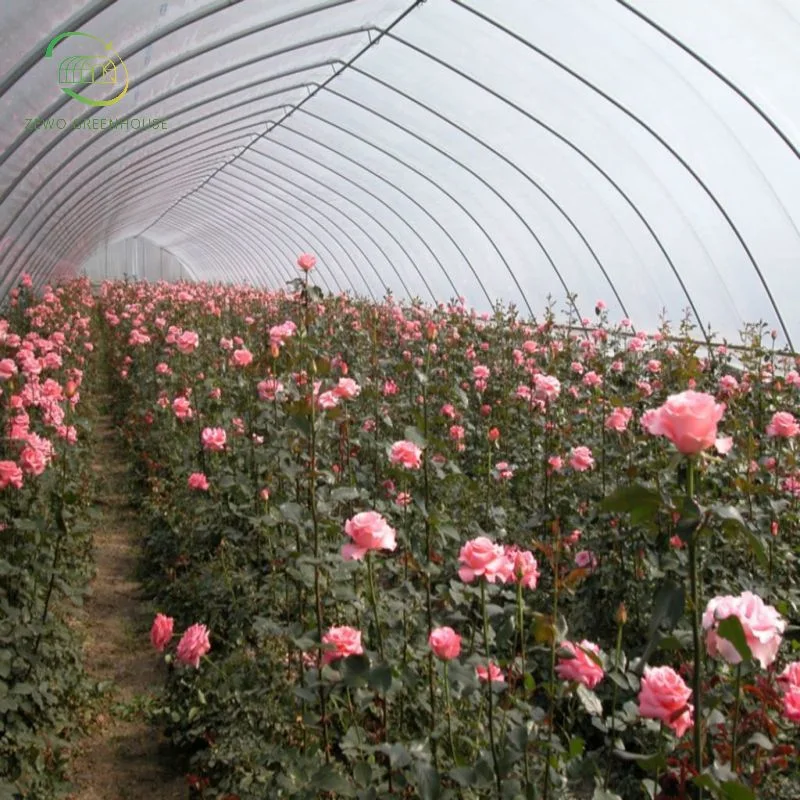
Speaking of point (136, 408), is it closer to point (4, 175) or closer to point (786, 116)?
point (4, 175)

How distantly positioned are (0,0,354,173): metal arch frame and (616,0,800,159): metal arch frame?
2445mm

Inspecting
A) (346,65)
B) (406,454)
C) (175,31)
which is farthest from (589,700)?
(346,65)

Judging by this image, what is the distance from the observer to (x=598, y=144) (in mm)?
9844

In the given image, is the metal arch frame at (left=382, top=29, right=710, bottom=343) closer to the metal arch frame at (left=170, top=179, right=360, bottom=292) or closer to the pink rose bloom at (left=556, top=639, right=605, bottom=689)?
the pink rose bloom at (left=556, top=639, right=605, bottom=689)

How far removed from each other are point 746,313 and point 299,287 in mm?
7131

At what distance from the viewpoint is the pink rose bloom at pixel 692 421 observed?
52.9 inches

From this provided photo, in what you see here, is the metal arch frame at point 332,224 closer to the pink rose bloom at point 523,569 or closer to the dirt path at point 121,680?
the dirt path at point 121,680

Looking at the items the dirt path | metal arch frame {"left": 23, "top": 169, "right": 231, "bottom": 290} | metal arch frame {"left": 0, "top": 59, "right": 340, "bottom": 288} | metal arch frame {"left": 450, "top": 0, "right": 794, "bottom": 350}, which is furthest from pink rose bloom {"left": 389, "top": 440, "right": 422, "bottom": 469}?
metal arch frame {"left": 23, "top": 169, "right": 231, "bottom": 290}

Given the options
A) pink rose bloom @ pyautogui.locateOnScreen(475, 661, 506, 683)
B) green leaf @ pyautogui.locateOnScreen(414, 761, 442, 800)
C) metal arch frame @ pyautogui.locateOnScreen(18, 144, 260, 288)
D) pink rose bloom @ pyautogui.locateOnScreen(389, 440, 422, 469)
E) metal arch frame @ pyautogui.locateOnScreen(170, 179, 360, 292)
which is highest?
metal arch frame @ pyautogui.locateOnScreen(170, 179, 360, 292)

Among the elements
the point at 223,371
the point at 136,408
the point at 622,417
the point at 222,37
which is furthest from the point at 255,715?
the point at 222,37

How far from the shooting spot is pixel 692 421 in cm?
135

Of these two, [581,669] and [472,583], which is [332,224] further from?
[581,669]

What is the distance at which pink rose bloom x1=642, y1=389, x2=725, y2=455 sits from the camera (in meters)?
1.34

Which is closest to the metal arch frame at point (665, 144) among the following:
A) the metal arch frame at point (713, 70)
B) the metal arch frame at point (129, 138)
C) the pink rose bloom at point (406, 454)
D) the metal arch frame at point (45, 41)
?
the metal arch frame at point (713, 70)
